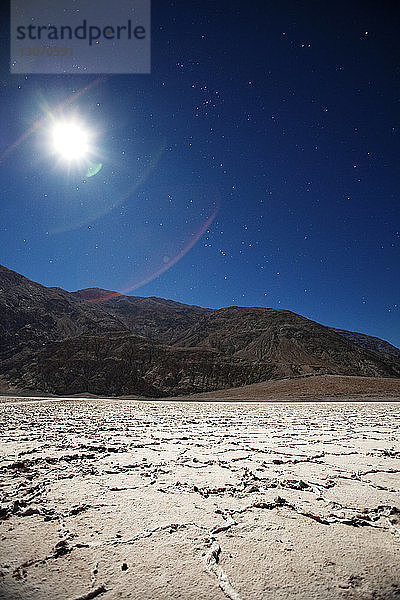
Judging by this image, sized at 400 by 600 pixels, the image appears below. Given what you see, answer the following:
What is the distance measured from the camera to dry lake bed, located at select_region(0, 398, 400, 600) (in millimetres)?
1442

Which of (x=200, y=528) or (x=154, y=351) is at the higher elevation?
(x=154, y=351)

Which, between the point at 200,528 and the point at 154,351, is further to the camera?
the point at 154,351

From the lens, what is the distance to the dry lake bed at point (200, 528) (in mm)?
1442

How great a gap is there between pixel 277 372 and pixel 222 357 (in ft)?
32.8

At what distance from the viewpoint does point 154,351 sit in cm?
5538

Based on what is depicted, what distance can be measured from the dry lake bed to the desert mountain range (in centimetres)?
4409

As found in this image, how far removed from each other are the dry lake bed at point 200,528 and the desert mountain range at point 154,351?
44.1m

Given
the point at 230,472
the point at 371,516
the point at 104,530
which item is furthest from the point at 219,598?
the point at 230,472

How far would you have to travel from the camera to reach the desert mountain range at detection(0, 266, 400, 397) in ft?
159

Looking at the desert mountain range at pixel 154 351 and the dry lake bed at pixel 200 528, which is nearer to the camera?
the dry lake bed at pixel 200 528

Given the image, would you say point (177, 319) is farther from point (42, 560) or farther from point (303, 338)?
point (42, 560)

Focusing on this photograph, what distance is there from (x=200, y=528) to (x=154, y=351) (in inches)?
2148

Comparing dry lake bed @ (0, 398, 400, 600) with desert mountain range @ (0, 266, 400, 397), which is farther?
desert mountain range @ (0, 266, 400, 397)

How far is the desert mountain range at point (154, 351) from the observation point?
4853 centimetres
